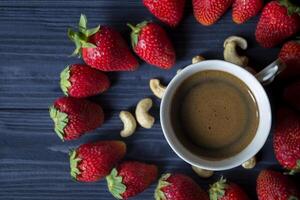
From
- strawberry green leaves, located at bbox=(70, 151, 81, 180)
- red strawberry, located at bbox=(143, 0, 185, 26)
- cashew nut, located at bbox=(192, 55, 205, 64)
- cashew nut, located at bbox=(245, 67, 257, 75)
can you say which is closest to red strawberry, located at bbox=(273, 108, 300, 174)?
cashew nut, located at bbox=(245, 67, 257, 75)

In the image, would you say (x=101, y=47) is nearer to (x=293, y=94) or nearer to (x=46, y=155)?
(x=46, y=155)

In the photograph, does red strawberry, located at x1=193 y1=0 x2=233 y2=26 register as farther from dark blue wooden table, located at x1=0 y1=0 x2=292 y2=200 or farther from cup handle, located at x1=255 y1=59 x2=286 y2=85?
cup handle, located at x1=255 y1=59 x2=286 y2=85

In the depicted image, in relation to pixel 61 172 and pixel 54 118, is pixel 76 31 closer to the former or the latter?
pixel 54 118

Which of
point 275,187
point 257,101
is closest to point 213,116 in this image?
point 257,101

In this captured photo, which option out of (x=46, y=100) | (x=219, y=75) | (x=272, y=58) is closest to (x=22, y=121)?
(x=46, y=100)

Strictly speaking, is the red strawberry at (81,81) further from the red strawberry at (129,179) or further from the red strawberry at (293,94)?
the red strawberry at (293,94)

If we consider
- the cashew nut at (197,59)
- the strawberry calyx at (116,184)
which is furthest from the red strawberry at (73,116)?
the cashew nut at (197,59)
